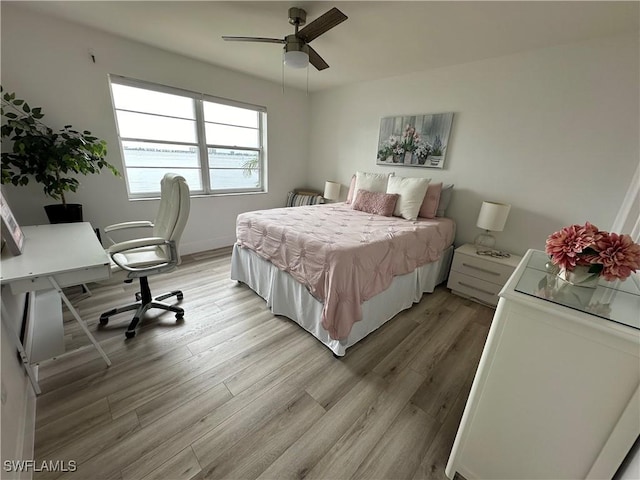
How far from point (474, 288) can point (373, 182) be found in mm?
1691

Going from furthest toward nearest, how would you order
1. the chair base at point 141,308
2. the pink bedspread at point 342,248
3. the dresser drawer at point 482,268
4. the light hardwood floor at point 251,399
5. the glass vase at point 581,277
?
the dresser drawer at point 482,268
the chair base at point 141,308
the pink bedspread at point 342,248
the light hardwood floor at point 251,399
the glass vase at point 581,277

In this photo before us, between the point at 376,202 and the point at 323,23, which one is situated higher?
the point at 323,23

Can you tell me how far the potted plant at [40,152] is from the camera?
204 centimetres

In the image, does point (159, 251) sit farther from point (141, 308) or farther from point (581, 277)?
point (581, 277)

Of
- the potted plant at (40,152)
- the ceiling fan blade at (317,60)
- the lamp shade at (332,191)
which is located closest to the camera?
the potted plant at (40,152)

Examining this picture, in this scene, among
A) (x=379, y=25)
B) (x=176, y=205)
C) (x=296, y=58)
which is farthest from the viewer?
(x=379, y=25)

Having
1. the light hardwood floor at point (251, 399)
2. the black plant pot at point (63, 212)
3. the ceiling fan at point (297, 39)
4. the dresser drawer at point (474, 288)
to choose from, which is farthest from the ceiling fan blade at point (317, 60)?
the black plant pot at point (63, 212)

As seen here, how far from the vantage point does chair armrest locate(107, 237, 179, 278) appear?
5.39 ft

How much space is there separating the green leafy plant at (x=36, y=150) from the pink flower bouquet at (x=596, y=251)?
11.1 feet

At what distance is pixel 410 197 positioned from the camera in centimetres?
284

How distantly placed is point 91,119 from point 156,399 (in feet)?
9.30

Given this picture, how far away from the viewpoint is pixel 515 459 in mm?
969

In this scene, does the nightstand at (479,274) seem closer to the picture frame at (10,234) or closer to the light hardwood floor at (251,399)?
the light hardwood floor at (251,399)

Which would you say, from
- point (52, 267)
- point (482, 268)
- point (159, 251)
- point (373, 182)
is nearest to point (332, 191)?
point (373, 182)
